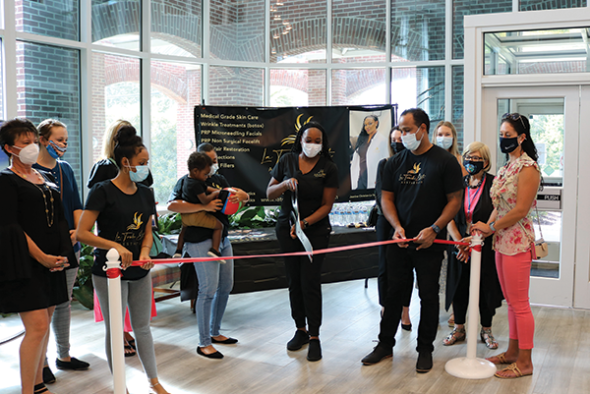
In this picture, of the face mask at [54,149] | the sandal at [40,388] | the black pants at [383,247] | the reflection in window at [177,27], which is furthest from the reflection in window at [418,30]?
the sandal at [40,388]

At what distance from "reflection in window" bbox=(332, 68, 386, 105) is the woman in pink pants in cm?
380

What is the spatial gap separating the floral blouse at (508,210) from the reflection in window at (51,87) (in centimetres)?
440

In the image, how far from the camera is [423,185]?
339 cm

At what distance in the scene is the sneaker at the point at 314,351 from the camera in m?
3.70

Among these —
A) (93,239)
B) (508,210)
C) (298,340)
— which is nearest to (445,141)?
(508,210)

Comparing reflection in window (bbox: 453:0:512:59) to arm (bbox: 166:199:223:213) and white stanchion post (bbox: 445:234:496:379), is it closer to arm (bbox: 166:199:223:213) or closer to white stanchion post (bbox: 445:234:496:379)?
white stanchion post (bbox: 445:234:496:379)

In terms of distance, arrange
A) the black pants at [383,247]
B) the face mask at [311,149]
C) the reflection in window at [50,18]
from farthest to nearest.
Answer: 1. the reflection in window at [50,18]
2. the black pants at [383,247]
3. the face mask at [311,149]

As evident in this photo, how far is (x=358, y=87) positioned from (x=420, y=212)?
4073 mm

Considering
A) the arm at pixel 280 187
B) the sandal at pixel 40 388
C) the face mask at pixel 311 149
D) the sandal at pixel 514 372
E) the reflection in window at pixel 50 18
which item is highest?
the reflection in window at pixel 50 18

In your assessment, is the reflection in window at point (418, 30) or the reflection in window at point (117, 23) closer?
the reflection in window at point (117, 23)

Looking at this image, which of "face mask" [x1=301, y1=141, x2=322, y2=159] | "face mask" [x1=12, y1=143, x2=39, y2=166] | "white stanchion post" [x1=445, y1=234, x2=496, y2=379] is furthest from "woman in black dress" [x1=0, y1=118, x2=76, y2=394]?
"white stanchion post" [x1=445, y1=234, x2=496, y2=379]

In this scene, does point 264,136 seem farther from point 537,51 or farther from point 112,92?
point 537,51

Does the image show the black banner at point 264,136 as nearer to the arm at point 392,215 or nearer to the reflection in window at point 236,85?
the reflection in window at point 236,85

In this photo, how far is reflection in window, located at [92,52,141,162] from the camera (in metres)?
6.05
